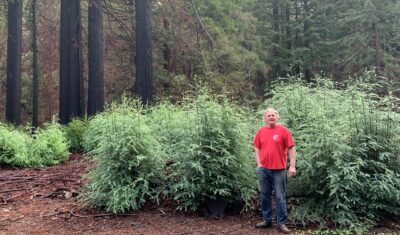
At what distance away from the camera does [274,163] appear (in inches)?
226

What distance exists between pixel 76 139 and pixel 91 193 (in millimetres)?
7744

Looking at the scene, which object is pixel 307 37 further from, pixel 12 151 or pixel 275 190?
pixel 275 190

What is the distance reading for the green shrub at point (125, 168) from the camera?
21.2ft

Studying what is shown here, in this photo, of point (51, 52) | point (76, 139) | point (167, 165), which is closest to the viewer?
point (167, 165)

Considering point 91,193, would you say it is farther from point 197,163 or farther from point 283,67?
point 283,67

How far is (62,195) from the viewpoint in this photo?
766 cm

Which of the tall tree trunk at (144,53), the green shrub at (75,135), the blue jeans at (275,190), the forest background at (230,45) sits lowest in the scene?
the blue jeans at (275,190)

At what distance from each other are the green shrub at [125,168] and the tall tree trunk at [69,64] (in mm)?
11417

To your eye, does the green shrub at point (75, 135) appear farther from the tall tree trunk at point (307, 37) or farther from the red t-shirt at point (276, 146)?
the tall tree trunk at point (307, 37)

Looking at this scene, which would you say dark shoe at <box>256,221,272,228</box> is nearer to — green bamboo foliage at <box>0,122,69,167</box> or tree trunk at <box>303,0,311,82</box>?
green bamboo foliage at <box>0,122,69,167</box>

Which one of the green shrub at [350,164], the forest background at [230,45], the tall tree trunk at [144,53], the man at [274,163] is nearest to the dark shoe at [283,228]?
the man at [274,163]

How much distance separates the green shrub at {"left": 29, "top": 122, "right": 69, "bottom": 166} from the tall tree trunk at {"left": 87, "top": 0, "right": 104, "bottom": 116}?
3754 millimetres


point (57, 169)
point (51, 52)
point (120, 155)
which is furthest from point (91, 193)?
point (51, 52)

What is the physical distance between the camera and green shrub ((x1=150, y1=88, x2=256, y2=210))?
6.29 m
